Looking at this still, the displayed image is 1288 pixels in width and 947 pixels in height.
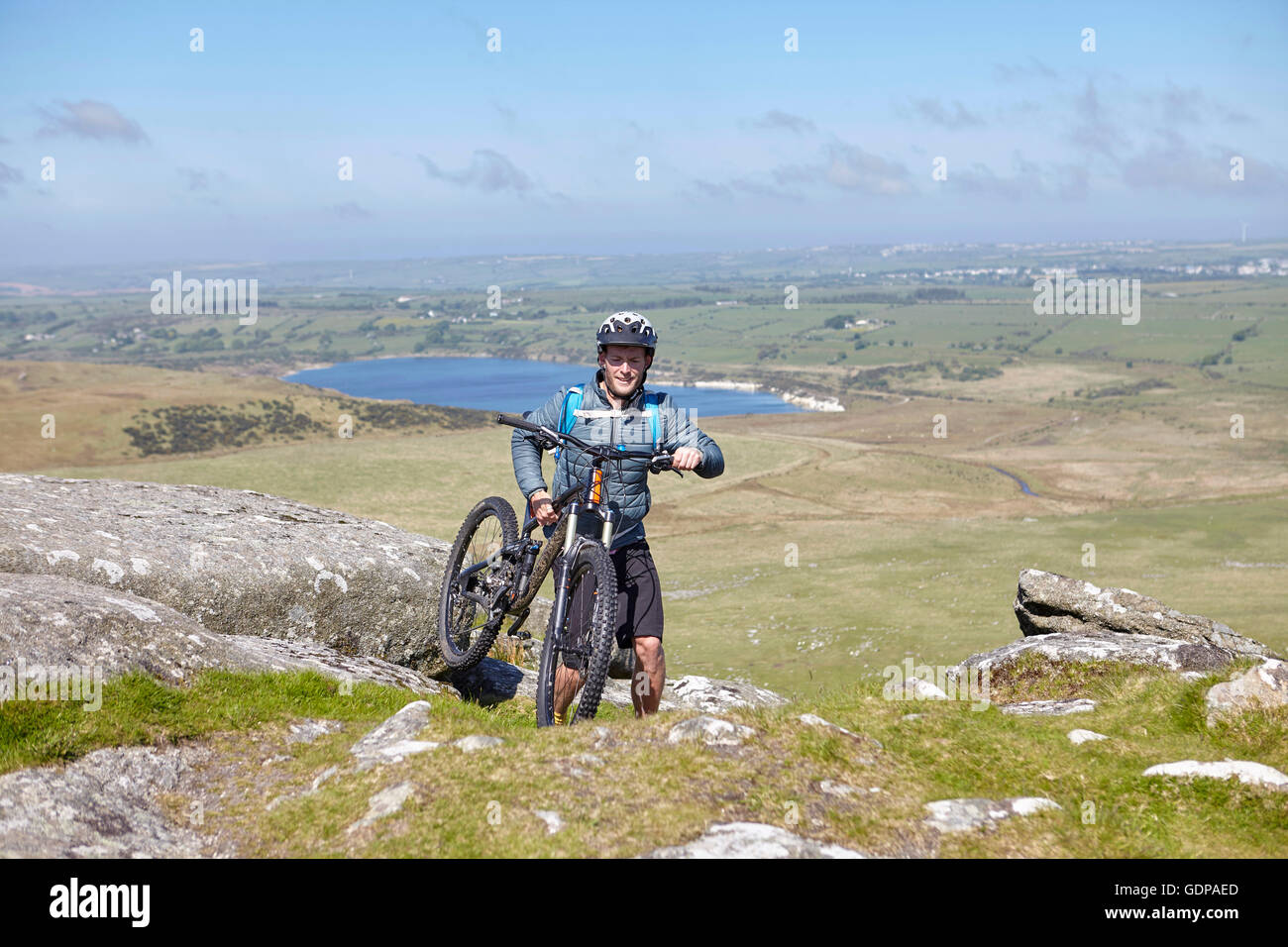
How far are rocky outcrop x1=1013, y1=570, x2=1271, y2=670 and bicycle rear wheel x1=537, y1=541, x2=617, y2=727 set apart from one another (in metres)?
10.2

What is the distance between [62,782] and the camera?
7344mm

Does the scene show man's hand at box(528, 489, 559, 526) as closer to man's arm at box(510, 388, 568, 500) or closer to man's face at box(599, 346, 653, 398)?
man's arm at box(510, 388, 568, 500)

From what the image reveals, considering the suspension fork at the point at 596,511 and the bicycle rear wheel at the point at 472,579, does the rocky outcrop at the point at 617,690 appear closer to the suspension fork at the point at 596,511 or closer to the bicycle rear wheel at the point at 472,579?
the bicycle rear wheel at the point at 472,579

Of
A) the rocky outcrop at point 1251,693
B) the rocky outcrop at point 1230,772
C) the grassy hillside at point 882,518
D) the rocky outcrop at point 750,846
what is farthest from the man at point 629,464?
the grassy hillside at point 882,518

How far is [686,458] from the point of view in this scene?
9.66 m

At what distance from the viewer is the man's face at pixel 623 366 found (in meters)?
10.1

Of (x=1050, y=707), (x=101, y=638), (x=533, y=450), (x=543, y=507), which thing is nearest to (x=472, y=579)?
(x=533, y=450)

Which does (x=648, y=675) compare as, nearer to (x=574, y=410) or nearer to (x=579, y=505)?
(x=579, y=505)

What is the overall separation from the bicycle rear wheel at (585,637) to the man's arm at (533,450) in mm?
1174

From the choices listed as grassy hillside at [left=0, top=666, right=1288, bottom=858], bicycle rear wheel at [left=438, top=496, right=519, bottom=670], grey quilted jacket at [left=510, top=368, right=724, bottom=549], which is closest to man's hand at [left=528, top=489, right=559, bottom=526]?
grey quilted jacket at [left=510, top=368, right=724, bottom=549]

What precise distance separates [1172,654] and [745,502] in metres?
79.8

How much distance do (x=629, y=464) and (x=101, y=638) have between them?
5489mm
